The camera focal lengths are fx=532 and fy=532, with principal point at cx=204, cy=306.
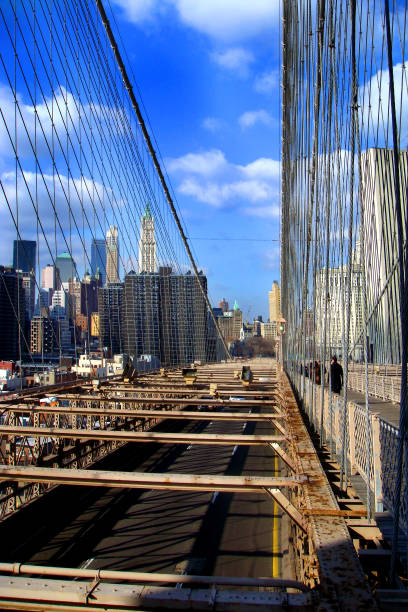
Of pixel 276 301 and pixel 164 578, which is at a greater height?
pixel 276 301

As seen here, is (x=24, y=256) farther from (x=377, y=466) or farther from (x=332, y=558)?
(x=332, y=558)

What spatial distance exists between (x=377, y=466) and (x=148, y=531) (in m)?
6.61

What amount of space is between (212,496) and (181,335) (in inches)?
674

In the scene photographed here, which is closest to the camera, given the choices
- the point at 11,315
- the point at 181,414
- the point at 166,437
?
the point at 166,437

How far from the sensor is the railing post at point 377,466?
13.0 ft

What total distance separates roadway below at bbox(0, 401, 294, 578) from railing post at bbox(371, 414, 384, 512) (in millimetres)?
3353

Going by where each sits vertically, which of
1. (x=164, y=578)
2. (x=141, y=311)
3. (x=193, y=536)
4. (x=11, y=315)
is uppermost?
(x=141, y=311)

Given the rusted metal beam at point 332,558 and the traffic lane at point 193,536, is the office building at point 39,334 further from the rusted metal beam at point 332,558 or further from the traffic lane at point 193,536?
the rusted metal beam at point 332,558

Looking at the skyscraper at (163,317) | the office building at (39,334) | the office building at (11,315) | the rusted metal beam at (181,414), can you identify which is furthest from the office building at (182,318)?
the rusted metal beam at (181,414)

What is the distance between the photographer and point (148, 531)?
9.49 meters

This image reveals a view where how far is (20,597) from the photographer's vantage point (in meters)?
1.90

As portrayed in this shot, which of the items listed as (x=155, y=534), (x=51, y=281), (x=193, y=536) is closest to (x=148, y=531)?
(x=155, y=534)

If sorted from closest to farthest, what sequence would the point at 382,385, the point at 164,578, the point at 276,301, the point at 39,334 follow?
the point at 164,578 → the point at 39,334 → the point at 382,385 → the point at 276,301

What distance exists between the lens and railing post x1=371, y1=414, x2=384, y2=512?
3965 millimetres
